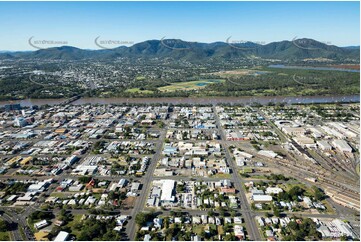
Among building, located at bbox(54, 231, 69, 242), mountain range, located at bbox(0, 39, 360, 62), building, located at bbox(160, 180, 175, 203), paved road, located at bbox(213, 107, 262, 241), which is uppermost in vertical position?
mountain range, located at bbox(0, 39, 360, 62)

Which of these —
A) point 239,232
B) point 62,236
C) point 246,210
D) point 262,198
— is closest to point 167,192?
point 246,210

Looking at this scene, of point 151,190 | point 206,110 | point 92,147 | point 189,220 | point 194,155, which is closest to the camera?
point 189,220

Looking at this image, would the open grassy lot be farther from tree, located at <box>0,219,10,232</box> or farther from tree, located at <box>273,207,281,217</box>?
tree, located at <box>273,207,281,217</box>

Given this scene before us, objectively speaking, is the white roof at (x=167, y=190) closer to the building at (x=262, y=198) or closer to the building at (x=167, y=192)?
the building at (x=167, y=192)

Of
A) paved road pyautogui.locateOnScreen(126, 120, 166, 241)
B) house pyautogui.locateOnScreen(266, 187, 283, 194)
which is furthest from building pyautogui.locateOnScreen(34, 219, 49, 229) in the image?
house pyautogui.locateOnScreen(266, 187, 283, 194)

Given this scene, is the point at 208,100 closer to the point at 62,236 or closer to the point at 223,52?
the point at 62,236

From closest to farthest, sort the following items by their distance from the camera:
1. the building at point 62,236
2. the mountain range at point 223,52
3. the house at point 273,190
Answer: the building at point 62,236, the house at point 273,190, the mountain range at point 223,52

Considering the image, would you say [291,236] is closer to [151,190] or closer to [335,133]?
[151,190]

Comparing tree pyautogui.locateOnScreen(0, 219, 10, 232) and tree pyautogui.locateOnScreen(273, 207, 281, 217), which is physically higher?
tree pyautogui.locateOnScreen(273, 207, 281, 217)

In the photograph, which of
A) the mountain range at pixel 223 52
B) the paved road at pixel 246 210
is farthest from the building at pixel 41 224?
the mountain range at pixel 223 52

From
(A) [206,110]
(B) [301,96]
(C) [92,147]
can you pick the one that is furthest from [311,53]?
(C) [92,147]

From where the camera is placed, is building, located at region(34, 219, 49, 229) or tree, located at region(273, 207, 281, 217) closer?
building, located at region(34, 219, 49, 229)
